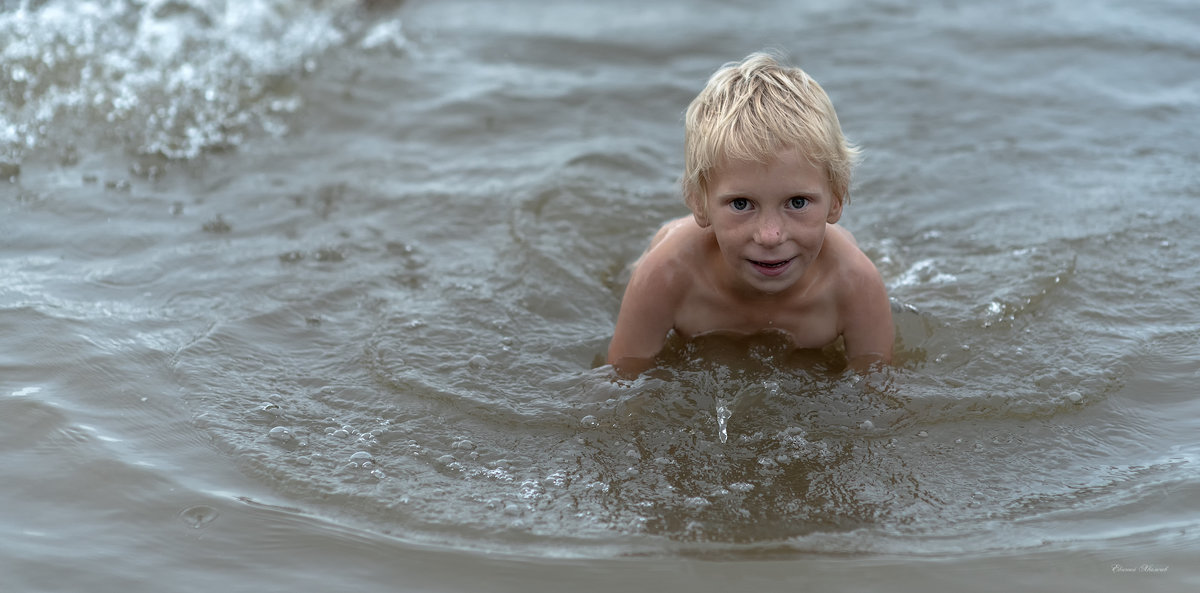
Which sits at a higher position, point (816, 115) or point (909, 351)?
point (816, 115)

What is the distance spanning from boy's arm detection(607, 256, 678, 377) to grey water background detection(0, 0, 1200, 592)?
0.11 meters

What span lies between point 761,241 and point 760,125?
38 centimetres

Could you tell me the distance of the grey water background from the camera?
3422mm

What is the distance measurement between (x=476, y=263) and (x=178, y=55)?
356 centimetres

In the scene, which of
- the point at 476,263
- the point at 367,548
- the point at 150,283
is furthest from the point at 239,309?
the point at 367,548

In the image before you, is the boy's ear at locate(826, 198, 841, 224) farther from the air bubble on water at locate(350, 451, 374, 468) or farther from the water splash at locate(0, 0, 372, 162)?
the water splash at locate(0, 0, 372, 162)

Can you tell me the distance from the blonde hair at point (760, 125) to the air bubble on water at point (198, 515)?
189 centimetres

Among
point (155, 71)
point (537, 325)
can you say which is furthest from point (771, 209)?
point (155, 71)

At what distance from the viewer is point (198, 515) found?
11.6ft

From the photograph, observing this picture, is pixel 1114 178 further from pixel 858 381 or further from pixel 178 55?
pixel 178 55

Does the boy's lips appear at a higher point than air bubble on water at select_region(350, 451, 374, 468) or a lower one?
higher

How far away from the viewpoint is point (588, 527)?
11.5 feet

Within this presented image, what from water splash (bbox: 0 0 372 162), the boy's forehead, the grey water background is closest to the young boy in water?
the boy's forehead

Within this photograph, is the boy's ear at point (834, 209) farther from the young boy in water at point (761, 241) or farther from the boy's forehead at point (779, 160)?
the boy's forehead at point (779, 160)
